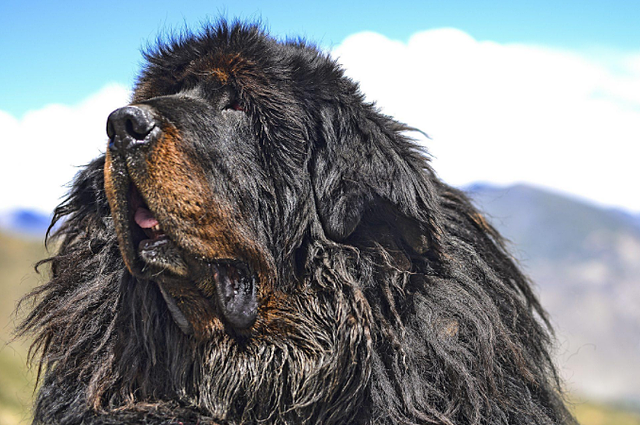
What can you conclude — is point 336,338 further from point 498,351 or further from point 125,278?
point 125,278

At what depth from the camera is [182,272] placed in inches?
92.4

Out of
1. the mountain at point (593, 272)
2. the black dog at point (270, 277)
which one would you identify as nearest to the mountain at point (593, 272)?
the mountain at point (593, 272)

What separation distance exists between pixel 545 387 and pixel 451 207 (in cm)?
110

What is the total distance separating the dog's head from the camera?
2283 millimetres

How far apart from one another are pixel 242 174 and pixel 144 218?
1.53ft

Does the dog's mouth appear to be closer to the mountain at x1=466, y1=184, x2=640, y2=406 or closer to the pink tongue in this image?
the pink tongue

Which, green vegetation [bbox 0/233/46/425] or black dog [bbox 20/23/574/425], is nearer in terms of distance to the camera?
black dog [bbox 20/23/574/425]

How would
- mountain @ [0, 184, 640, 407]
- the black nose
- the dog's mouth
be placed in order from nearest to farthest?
the black nose
the dog's mouth
mountain @ [0, 184, 640, 407]

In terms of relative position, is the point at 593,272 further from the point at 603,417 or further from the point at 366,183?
the point at 366,183

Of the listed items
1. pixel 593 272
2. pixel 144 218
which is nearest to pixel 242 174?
pixel 144 218

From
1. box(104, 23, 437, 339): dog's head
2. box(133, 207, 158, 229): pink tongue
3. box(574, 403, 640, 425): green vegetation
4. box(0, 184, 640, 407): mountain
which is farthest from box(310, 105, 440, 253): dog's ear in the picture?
box(0, 184, 640, 407): mountain

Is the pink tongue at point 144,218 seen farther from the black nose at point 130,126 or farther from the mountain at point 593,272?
the mountain at point 593,272

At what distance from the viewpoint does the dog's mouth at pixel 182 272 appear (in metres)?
2.32

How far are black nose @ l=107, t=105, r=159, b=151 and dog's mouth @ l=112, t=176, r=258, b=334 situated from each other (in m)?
0.19
